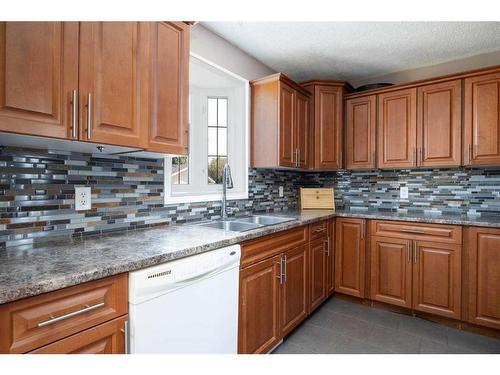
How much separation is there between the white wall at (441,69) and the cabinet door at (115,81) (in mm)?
2772

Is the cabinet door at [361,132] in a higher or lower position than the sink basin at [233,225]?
higher

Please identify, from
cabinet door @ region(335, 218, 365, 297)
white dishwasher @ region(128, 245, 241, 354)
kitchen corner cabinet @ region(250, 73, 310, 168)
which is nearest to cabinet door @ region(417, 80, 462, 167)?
cabinet door @ region(335, 218, 365, 297)

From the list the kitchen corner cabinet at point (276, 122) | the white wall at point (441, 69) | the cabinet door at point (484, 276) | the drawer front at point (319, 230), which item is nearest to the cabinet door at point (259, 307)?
the drawer front at point (319, 230)

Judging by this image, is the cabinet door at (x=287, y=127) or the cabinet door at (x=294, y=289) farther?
the cabinet door at (x=287, y=127)

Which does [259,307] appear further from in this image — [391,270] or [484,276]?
[484,276]

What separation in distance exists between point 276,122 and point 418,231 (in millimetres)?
1578

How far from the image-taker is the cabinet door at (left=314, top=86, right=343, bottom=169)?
300 centimetres

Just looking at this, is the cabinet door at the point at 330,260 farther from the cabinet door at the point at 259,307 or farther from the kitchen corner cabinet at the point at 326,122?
the cabinet door at the point at 259,307

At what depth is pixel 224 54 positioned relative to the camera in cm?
241

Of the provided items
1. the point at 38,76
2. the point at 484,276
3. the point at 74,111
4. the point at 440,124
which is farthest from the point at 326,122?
the point at 38,76

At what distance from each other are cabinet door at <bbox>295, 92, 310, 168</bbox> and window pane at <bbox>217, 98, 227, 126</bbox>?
718 mm

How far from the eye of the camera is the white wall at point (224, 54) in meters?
2.16

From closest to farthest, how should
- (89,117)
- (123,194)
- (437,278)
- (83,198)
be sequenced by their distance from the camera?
(89,117) < (83,198) < (123,194) < (437,278)
